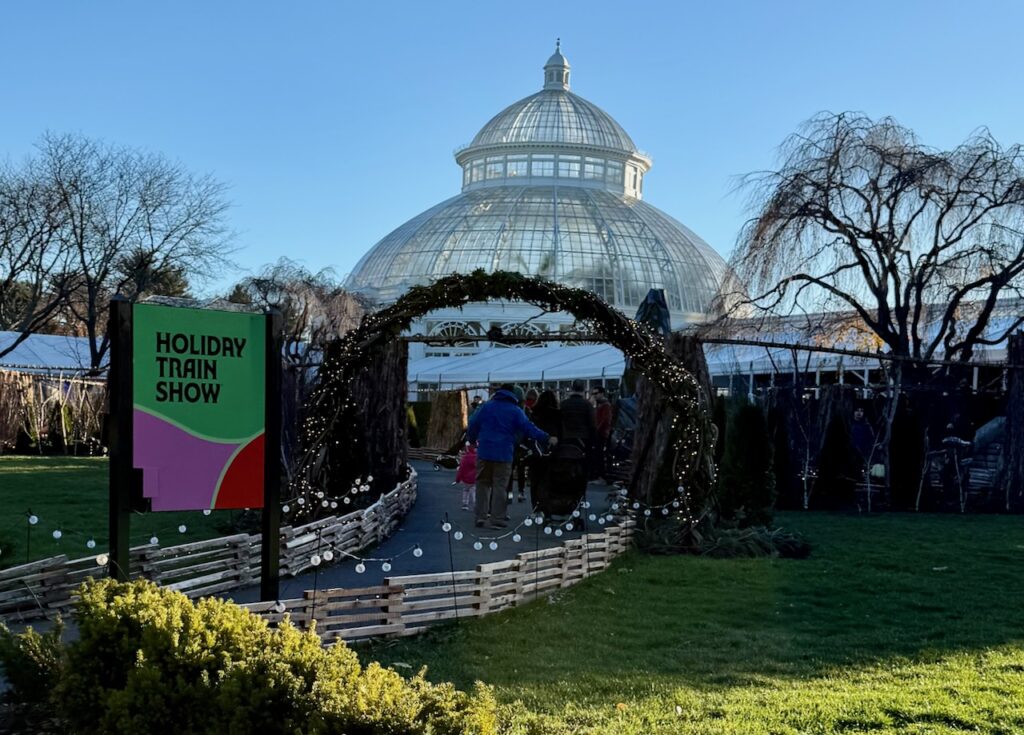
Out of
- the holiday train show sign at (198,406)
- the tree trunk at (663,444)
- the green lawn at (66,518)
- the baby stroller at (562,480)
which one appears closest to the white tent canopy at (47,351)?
the green lawn at (66,518)

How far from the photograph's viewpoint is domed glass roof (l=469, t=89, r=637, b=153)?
6625 cm

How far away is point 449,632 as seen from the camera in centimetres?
739

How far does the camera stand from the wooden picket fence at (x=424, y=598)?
21.9ft

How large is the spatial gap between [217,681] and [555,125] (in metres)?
64.8

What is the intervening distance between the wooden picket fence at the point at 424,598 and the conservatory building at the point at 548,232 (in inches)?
1634

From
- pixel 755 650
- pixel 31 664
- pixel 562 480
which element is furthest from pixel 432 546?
pixel 31 664

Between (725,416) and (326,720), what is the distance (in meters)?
11.1

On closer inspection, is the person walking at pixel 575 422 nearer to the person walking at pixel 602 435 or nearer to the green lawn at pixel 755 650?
the green lawn at pixel 755 650

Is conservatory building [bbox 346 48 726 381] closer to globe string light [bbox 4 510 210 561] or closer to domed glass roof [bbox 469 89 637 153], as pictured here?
domed glass roof [bbox 469 89 637 153]

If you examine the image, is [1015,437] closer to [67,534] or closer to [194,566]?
[194,566]

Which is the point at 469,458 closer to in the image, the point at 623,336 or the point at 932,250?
the point at 623,336

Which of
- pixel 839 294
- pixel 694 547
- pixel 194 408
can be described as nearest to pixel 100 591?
pixel 194 408

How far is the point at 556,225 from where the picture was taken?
5797cm

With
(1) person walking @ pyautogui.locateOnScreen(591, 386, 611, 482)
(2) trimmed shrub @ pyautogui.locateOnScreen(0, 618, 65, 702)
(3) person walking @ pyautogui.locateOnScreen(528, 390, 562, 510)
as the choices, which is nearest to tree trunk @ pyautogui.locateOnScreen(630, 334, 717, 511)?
(3) person walking @ pyautogui.locateOnScreen(528, 390, 562, 510)
